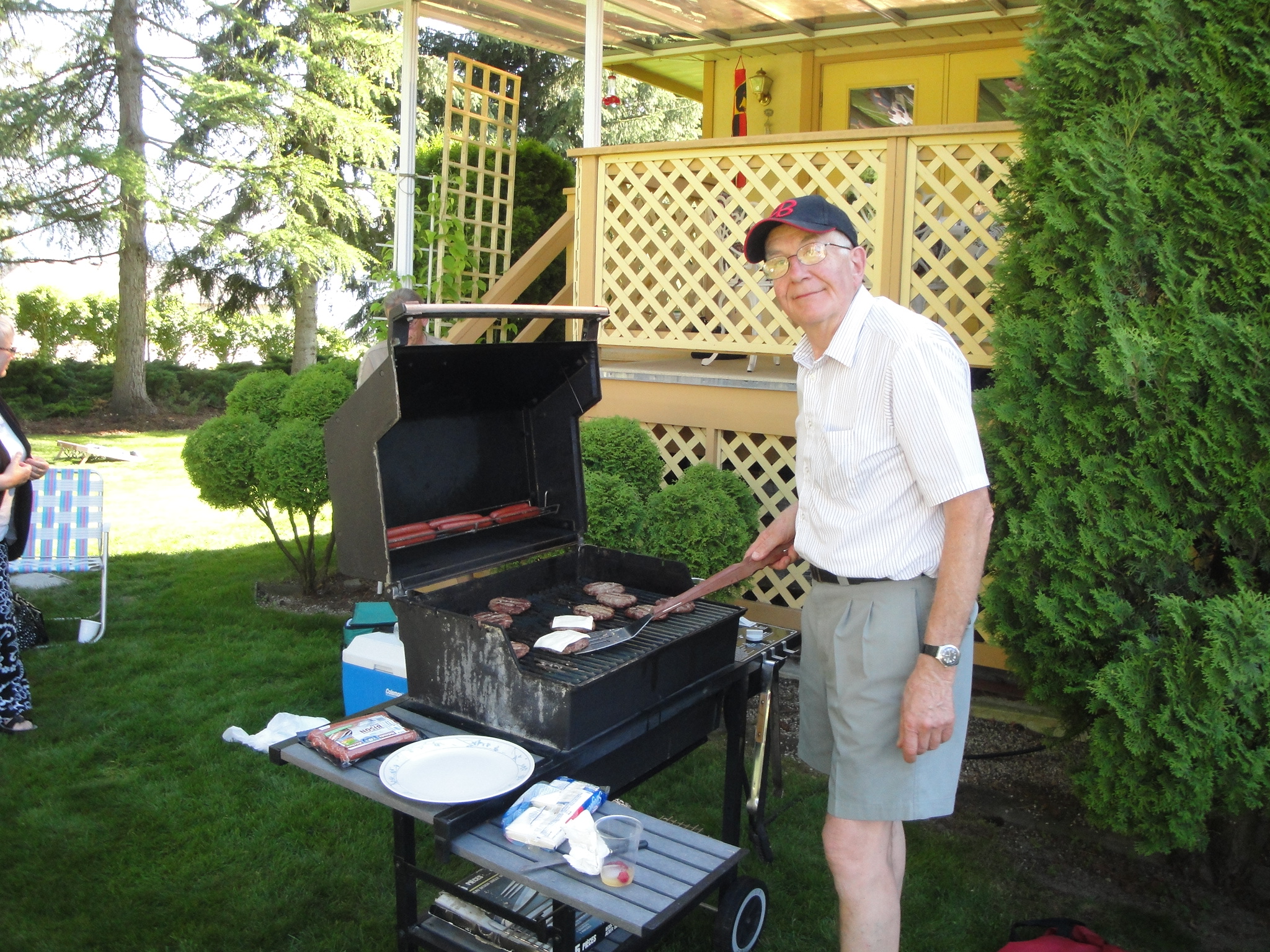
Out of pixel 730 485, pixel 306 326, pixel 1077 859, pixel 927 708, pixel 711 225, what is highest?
pixel 711 225

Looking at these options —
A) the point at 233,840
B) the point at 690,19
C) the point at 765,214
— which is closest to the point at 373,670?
the point at 233,840

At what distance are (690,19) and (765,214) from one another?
3634 mm

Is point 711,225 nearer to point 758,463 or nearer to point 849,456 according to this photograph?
point 758,463

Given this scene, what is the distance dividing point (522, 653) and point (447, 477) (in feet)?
2.99

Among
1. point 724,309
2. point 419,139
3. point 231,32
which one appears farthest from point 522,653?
point 231,32

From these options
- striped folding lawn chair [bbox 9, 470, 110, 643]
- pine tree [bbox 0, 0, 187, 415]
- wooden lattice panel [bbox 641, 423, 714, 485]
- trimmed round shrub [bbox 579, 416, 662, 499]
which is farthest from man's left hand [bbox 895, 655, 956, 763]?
pine tree [bbox 0, 0, 187, 415]

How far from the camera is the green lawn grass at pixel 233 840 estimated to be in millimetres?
3471

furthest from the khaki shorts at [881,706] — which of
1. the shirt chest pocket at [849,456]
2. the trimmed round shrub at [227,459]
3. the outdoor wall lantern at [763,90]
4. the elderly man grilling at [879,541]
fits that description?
the outdoor wall lantern at [763,90]

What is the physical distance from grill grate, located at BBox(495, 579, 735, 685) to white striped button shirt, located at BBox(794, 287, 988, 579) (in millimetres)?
608

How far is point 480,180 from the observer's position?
400 inches

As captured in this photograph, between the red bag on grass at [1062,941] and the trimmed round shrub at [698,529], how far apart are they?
7.97 feet

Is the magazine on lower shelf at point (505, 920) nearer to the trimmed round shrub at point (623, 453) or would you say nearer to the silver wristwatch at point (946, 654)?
the silver wristwatch at point (946, 654)

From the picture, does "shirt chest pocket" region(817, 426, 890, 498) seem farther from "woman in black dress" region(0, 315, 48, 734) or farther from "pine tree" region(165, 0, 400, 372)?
"pine tree" region(165, 0, 400, 372)

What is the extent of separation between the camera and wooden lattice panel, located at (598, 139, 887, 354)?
6.00 m
